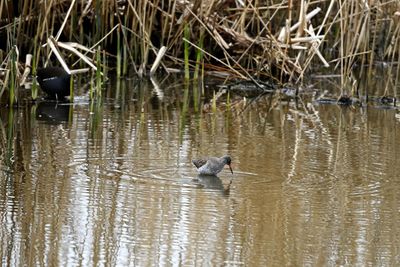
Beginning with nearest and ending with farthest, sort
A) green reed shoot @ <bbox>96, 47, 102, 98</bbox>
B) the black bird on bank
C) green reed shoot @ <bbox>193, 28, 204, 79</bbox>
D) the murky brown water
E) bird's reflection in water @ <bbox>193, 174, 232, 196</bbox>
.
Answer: the murky brown water → bird's reflection in water @ <bbox>193, 174, 232, 196</bbox> → green reed shoot @ <bbox>96, 47, 102, 98</bbox> → the black bird on bank → green reed shoot @ <bbox>193, 28, 204, 79</bbox>

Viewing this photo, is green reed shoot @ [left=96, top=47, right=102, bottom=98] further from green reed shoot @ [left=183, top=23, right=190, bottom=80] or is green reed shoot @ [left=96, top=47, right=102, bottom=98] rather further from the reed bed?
green reed shoot @ [left=183, top=23, right=190, bottom=80]

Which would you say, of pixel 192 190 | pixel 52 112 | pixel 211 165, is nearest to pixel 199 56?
pixel 52 112

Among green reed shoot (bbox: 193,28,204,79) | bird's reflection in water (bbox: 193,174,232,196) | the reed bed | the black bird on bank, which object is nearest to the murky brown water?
bird's reflection in water (bbox: 193,174,232,196)

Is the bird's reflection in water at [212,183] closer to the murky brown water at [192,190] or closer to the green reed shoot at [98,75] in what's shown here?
the murky brown water at [192,190]

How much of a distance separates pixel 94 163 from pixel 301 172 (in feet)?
4.65

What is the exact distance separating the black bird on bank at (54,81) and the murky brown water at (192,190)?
0.93 feet

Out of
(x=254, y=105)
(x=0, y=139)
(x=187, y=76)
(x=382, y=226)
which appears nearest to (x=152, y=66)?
(x=187, y=76)

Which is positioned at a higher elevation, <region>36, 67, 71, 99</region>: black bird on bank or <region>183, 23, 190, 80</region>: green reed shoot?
<region>183, 23, 190, 80</region>: green reed shoot

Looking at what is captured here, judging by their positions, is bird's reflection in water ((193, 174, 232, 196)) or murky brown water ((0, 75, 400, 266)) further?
bird's reflection in water ((193, 174, 232, 196))

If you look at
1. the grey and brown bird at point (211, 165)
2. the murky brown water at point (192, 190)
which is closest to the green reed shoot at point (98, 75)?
the murky brown water at point (192, 190)

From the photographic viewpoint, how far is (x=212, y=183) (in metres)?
6.94

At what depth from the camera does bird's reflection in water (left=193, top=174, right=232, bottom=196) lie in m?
6.81

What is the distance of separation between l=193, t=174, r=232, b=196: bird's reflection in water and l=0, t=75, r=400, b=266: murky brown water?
15mm

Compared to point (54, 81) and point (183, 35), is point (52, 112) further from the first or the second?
point (183, 35)
